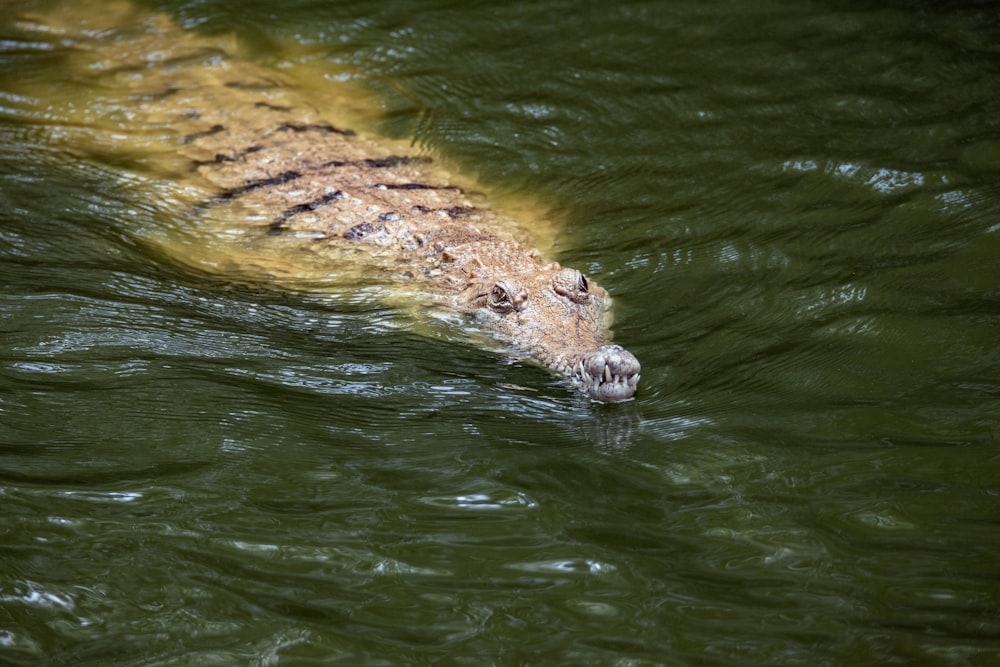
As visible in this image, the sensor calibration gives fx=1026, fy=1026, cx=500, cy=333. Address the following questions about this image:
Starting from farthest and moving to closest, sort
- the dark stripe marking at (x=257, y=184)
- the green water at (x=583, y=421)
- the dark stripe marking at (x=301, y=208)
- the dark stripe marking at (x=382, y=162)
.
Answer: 1. the dark stripe marking at (x=382, y=162)
2. the dark stripe marking at (x=257, y=184)
3. the dark stripe marking at (x=301, y=208)
4. the green water at (x=583, y=421)

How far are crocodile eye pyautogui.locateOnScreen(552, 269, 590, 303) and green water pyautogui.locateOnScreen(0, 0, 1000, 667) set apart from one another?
223mm

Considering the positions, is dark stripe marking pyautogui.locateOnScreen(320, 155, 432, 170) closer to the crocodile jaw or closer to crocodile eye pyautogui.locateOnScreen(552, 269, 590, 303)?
crocodile eye pyautogui.locateOnScreen(552, 269, 590, 303)

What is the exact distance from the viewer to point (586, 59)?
7.87 metres

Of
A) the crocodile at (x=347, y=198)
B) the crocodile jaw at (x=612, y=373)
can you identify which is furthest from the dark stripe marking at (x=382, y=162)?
the crocodile jaw at (x=612, y=373)

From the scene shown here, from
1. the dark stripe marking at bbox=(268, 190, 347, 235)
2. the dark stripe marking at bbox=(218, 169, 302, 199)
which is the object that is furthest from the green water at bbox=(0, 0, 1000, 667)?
the dark stripe marking at bbox=(268, 190, 347, 235)

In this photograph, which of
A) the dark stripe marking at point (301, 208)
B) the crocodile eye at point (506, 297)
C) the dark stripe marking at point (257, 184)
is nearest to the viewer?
the crocodile eye at point (506, 297)

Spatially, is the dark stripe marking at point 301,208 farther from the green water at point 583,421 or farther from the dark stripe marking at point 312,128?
the dark stripe marking at point 312,128

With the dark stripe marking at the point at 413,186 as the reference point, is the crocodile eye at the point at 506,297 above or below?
below

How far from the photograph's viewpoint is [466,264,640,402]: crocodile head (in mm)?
4973

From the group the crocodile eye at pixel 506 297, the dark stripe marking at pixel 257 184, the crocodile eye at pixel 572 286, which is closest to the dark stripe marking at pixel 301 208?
the dark stripe marking at pixel 257 184

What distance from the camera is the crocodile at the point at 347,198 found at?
5.26m

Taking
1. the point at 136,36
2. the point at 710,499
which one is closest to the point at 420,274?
the point at 710,499

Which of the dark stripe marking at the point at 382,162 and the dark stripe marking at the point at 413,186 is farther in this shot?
the dark stripe marking at the point at 382,162

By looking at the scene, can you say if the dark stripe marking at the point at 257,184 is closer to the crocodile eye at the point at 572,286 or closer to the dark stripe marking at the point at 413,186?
the dark stripe marking at the point at 413,186
